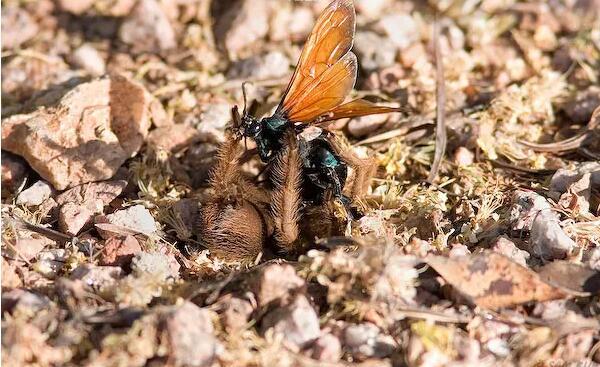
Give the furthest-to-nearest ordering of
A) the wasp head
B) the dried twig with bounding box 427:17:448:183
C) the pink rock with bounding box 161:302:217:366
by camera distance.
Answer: the dried twig with bounding box 427:17:448:183
the wasp head
the pink rock with bounding box 161:302:217:366

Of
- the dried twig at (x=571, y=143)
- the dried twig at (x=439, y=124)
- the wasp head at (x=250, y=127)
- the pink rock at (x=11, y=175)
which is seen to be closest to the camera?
the wasp head at (x=250, y=127)

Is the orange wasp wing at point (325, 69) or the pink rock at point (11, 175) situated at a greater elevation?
the orange wasp wing at point (325, 69)

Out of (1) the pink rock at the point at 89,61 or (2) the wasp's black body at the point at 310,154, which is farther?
(1) the pink rock at the point at 89,61

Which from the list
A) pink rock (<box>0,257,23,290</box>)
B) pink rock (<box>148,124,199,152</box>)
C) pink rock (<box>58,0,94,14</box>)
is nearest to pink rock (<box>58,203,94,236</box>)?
pink rock (<box>0,257,23,290</box>)

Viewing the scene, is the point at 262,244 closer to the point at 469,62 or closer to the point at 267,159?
the point at 267,159

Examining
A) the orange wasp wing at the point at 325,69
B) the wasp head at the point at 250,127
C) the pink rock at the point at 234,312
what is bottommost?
the pink rock at the point at 234,312

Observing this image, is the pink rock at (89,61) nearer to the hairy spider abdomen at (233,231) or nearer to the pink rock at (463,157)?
the hairy spider abdomen at (233,231)

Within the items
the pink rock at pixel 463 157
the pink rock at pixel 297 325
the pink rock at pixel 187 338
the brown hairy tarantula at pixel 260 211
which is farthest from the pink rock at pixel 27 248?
the pink rock at pixel 463 157

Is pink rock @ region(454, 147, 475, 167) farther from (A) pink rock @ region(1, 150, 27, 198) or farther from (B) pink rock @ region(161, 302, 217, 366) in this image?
(A) pink rock @ region(1, 150, 27, 198)
